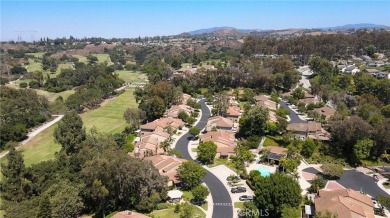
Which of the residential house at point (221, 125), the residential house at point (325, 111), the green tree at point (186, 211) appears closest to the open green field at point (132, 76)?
the residential house at point (221, 125)

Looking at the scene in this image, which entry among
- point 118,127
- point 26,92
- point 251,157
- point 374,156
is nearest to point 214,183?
point 251,157

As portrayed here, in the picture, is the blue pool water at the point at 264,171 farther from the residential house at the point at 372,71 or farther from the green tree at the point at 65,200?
the residential house at the point at 372,71

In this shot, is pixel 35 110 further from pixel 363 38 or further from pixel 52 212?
pixel 363 38

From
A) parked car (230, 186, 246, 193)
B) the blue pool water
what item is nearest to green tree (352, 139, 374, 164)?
the blue pool water

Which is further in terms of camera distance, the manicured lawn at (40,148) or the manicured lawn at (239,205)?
the manicured lawn at (40,148)

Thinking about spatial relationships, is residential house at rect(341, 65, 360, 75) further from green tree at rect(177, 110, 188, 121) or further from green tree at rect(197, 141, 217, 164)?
green tree at rect(197, 141, 217, 164)

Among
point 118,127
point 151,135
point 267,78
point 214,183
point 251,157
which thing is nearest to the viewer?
point 214,183
